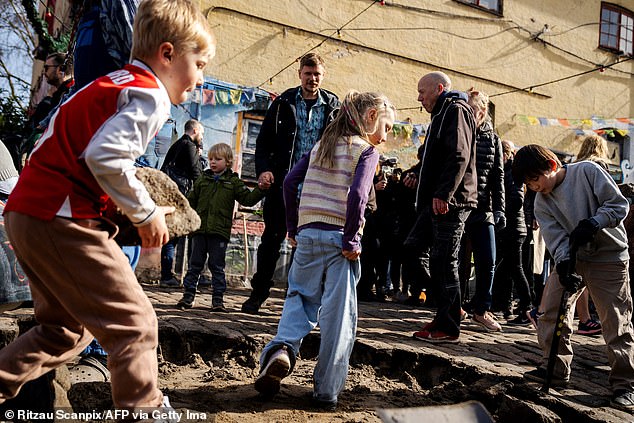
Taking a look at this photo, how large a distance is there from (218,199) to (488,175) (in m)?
2.73

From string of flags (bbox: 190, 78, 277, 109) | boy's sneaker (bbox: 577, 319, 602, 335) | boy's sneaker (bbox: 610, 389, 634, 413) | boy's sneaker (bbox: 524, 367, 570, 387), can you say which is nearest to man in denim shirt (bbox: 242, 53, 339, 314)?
boy's sneaker (bbox: 524, 367, 570, 387)

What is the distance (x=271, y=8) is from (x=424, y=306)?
6.57 metres

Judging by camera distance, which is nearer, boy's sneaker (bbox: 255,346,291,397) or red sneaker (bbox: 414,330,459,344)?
boy's sneaker (bbox: 255,346,291,397)

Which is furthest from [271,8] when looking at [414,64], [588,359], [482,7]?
[588,359]

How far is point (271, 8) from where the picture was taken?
38.7 ft

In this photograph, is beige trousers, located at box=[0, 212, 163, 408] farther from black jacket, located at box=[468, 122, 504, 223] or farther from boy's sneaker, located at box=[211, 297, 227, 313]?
black jacket, located at box=[468, 122, 504, 223]

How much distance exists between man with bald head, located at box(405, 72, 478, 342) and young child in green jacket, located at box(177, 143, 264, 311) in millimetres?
1753

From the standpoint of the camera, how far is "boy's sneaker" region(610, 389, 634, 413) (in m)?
3.58

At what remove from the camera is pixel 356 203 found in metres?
3.43

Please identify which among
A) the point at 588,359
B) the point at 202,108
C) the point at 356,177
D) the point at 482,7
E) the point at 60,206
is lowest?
the point at 588,359

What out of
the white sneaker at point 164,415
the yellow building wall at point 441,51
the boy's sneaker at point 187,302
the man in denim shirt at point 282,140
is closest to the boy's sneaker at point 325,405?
the white sneaker at point 164,415

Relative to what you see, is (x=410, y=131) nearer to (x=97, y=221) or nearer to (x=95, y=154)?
(x=97, y=221)

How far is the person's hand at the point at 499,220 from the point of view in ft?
20.3

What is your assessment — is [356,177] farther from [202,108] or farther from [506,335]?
[202,108]
